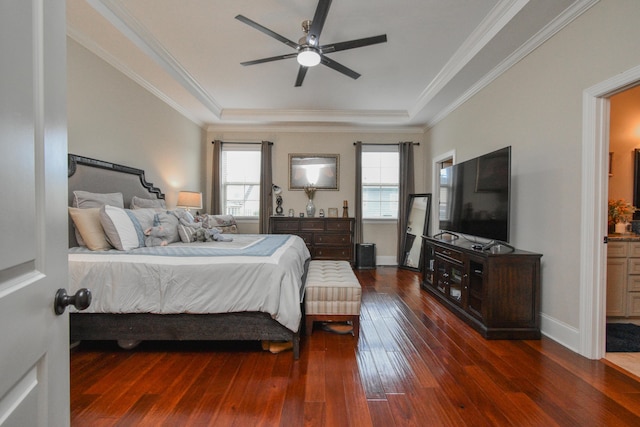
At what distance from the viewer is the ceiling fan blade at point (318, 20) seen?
81.4 inches

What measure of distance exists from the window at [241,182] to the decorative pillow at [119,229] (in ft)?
10.3

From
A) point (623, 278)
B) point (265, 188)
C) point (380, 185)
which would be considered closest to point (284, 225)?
point (265, 188)

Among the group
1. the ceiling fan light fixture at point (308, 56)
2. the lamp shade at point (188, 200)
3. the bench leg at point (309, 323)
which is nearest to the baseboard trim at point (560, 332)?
the bench leg at point (309, 323)

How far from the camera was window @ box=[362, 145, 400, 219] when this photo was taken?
5.66 m

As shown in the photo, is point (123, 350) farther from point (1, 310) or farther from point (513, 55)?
point (513, 55)

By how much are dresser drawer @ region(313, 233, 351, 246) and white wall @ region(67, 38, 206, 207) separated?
2.47 metres

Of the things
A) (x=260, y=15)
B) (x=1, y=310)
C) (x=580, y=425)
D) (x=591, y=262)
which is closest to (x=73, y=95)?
(x=260, y=15)

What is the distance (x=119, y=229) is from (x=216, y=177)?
10.8 feet

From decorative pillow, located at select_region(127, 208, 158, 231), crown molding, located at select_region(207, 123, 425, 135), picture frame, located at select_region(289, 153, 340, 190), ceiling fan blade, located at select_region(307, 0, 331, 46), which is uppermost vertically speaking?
crown molding, located at select_region(207, 123, 425, 135)

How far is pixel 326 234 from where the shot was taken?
5.16 meters

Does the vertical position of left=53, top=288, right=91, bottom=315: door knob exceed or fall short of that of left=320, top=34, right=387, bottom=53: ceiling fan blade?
it falls short

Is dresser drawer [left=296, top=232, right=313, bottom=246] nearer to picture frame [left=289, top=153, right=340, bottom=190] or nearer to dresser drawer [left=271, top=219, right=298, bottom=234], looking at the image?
dresser drawer [left=271, top=219, right=298, bottom=234]

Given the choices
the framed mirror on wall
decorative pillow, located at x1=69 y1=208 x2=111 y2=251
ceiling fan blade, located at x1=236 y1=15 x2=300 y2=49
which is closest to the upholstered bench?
decorative pillow, located at x1=69 y1=208 x2=111 y2=251

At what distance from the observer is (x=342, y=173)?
5.60 meters
